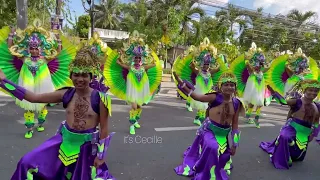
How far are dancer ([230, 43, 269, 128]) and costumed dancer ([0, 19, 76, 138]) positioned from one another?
3.74m

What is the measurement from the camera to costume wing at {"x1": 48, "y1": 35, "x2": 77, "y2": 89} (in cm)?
463

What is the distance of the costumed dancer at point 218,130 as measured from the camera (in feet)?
10.6

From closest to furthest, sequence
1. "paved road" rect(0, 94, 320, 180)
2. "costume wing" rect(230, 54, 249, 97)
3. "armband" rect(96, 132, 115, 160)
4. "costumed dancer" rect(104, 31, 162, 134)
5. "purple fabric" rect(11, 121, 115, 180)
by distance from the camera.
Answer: "purple fabric" rect(11, 121, 115, 180)
"armband" rect(96, 132, 115, 160)
"paved road" rect(0, 94, 320, 180)
"costumed dancer" rect(104, 31, 162, 134)
"costume wing" rect(230, 54, 249, 97)

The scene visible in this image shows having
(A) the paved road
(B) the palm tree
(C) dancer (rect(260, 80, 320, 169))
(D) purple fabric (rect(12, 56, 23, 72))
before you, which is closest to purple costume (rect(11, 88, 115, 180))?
(A) the paved road

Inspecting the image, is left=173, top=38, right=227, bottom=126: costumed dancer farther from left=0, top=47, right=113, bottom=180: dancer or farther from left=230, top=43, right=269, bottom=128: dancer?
left=0, top=47, right=113, bottom=180: dancer

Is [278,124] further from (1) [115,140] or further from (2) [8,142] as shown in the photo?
(2) [8,142]

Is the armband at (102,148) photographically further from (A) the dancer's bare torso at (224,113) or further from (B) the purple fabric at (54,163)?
(A) the dancer's bare torso at (224,113)

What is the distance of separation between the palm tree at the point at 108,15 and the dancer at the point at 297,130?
1129 inches

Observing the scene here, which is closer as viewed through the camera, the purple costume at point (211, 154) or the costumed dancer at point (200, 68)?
the purple costume at point (211, 154)

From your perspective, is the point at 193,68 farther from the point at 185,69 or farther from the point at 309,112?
the point at 309,112

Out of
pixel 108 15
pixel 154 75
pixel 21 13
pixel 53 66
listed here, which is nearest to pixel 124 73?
pixel 154 75

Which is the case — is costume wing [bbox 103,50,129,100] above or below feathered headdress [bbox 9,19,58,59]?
below

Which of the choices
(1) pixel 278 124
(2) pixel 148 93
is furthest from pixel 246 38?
(2) pixel 148 93

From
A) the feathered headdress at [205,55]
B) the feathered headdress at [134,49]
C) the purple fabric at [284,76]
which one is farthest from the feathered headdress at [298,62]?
the feathered headdress at [134,49]
